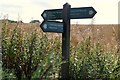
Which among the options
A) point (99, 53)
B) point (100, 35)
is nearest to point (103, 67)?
point (99, 53)

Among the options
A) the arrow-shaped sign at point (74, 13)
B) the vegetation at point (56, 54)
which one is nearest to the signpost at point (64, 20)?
the arrow-shaped sign at point (74, 13)

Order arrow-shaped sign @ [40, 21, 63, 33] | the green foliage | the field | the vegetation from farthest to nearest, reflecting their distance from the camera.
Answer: the field → the green foliage → arrow-shaped sign @ [40, 21, 63, 33] → the vegetation

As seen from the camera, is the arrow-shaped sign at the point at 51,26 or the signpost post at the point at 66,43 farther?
the signpost post at the point at 66,43

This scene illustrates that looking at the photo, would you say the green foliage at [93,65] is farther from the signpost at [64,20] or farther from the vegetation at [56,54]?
the signpost at [64,20]

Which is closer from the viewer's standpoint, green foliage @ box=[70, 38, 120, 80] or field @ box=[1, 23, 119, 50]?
green foliage @ box=[70, 38, 120, 80]

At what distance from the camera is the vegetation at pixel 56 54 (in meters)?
6.93

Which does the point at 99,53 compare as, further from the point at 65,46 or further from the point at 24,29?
the point at 24,29

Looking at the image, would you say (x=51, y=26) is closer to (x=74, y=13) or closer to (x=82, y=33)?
(x=74, y=13)

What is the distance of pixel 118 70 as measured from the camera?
7809 millimetres

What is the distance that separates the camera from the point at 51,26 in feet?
24.1

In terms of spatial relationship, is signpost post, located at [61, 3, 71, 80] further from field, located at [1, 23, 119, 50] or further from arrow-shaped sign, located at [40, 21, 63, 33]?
field, located at [1, 23, 119, 50]

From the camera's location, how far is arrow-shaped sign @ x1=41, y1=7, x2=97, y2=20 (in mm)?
7234

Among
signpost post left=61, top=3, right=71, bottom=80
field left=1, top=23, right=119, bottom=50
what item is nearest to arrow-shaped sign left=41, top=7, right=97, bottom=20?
signpost post left=61, top=3, right=71, bottom=80

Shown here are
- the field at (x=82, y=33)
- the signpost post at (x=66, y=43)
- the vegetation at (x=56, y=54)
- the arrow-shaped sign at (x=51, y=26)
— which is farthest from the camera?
the field at (x=82, y=33)
